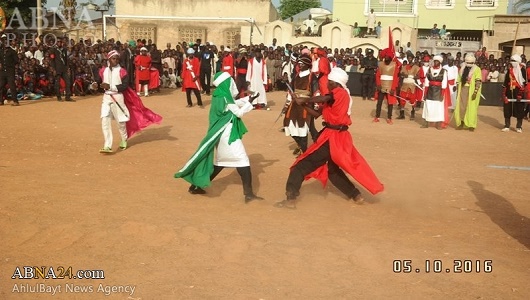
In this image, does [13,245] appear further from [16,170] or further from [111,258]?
[16,170]

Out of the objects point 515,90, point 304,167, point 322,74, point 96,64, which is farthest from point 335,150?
point 96,64

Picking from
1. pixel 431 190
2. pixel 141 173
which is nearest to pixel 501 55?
pixel 431 190

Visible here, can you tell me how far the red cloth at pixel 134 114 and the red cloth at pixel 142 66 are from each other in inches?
316

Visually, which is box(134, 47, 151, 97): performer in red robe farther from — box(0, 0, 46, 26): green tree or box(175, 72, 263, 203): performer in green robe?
box(0, 0, 46, 26): green tree

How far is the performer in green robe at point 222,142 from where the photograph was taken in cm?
672

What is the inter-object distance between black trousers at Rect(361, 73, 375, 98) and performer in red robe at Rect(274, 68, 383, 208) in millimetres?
13891

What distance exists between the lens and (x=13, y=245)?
16.9 ft

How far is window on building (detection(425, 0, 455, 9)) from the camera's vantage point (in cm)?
2914

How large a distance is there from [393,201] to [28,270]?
4.48 meters

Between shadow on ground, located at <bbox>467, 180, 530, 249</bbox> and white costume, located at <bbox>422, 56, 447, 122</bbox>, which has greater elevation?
white costume, located at <bbox>422, 56, 447, 122</bbox>

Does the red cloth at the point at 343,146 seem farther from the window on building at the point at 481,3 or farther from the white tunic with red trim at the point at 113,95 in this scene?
the window on building at the point at 481,3

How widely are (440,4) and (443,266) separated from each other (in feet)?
88.5

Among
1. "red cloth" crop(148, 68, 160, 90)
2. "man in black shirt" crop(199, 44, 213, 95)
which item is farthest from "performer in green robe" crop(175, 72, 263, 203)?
"man in black shirt" crop(199, 44, 213, 95)

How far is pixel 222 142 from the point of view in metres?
6.75
